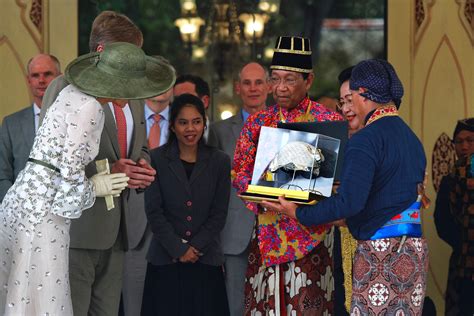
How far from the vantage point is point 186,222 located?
24.9 feet

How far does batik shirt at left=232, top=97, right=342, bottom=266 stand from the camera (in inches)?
250

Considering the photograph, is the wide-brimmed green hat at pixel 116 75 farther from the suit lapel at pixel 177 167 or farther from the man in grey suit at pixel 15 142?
the man in grey suit at pixel 15 142

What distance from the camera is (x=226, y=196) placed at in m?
7.79

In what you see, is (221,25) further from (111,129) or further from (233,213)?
(111,129)

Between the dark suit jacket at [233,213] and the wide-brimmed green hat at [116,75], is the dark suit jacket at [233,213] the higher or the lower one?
the lower one

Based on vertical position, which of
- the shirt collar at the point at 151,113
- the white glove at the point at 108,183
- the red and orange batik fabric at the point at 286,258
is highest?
the shirt collar at the point at 151,113

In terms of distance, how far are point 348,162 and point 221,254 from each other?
7.85 feet

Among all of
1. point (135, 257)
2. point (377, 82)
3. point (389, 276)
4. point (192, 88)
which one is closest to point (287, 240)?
point (389, 276)

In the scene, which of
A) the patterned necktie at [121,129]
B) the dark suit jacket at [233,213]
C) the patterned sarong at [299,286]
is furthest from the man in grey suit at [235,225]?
the patterned necktie at [121,129]

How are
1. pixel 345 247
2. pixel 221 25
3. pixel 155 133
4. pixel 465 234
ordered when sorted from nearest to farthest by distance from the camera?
pixel 345 247 < pixel 465 234 < pixel 155 133 < pixel 221 25

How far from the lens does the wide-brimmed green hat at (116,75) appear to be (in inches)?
229

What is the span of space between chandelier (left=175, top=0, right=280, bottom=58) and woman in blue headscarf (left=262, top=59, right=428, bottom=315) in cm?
478

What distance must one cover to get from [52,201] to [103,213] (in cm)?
64

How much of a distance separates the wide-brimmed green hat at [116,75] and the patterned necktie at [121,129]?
606 millimetres
